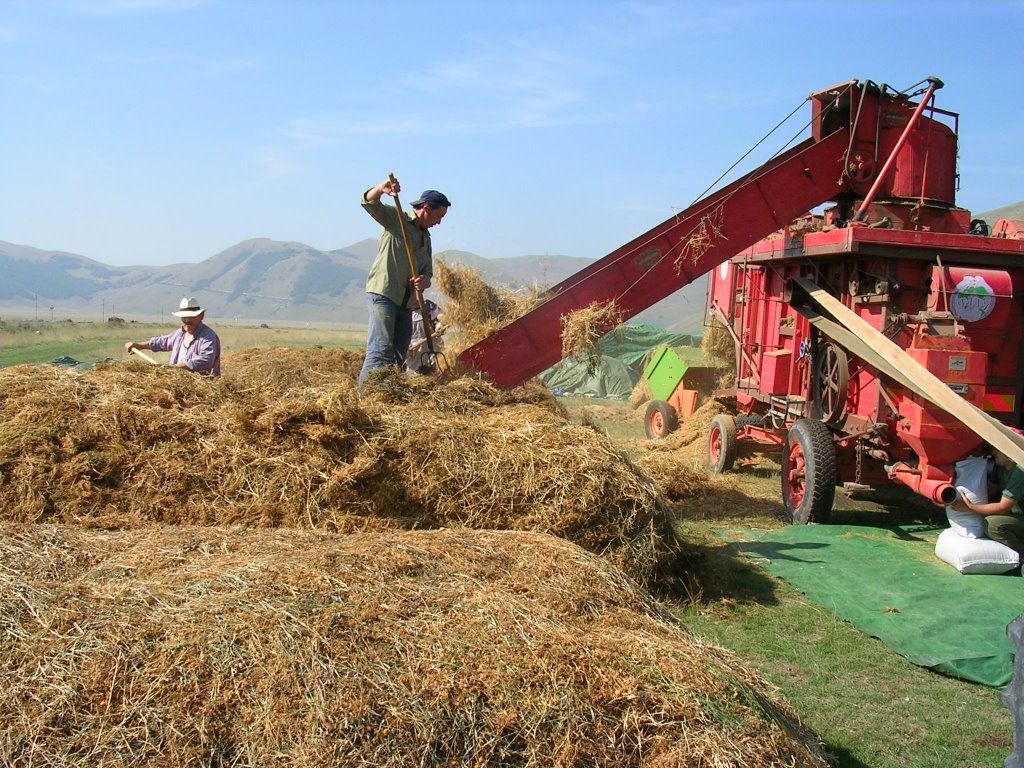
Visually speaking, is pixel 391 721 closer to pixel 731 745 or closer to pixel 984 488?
pixel 731 745

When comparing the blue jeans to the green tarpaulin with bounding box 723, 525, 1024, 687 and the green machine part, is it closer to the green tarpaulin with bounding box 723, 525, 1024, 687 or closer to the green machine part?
the green tarpaulin with bounding box 723, 525, 1024, 687

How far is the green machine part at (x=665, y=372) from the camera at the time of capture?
13859 millimetres

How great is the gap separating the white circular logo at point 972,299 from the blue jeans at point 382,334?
14.7 feet

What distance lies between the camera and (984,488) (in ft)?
21.3

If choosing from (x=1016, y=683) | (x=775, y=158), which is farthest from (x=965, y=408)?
(x=775, y=158)

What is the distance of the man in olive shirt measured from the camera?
21.5 ft

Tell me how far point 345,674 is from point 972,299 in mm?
6281

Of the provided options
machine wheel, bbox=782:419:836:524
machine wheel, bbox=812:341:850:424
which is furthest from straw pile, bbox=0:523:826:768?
machine wheel, bbox=812:341:850:424

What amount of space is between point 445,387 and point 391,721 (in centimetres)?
391

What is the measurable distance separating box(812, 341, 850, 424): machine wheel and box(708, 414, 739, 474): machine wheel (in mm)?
1970

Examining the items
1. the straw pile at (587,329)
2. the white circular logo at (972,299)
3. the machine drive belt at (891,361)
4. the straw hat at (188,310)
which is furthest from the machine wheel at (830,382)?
the straw hat at (188,310)

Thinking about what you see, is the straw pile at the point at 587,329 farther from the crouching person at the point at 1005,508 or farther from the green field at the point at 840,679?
the crouching person at the point at 1005,508

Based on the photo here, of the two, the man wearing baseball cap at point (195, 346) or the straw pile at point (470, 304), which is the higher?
the straw pile at point (470, 304)

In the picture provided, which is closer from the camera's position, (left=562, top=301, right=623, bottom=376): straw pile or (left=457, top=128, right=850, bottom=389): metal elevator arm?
(left=562, top=301, right=623, bottom=376): straw pile
